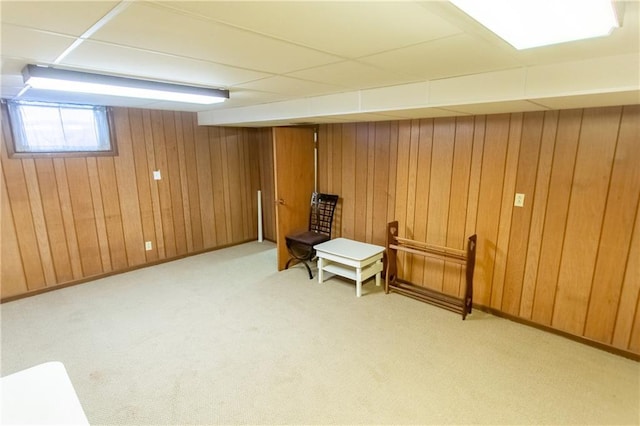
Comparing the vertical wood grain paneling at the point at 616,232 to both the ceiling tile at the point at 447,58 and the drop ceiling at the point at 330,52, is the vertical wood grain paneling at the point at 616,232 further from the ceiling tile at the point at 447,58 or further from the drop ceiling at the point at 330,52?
the ceiling tile at the point at 447,58

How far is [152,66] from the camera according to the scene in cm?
192

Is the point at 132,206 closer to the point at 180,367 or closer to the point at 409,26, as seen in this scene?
the point at 180,367

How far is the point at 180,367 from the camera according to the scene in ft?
8.06

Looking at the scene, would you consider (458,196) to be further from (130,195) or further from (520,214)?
(130,195)

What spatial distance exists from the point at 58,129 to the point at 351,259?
3.49m

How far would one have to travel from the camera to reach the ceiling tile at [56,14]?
1.07 m

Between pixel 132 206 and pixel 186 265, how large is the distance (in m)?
1.03

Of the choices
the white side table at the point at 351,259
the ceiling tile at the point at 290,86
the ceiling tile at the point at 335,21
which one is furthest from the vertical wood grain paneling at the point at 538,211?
the ceiling tile at the point at 335,21

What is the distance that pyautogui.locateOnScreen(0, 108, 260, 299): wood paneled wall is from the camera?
3.51m

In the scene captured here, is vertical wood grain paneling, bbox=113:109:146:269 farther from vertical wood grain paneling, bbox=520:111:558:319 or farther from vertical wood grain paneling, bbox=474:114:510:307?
vertical wood grain paneling, bbox=520:111:558:319

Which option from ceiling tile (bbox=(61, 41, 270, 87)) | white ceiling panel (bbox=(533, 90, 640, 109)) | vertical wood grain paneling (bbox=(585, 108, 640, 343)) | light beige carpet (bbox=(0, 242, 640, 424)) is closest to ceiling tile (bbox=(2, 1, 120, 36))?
ceiling tile (bbox=(61, 41, 270, 87))

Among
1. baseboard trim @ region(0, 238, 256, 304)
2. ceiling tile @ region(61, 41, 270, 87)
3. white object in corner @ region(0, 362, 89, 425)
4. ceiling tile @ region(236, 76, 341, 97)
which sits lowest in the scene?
baseboard trim @ region(0, 238, 256, 304)

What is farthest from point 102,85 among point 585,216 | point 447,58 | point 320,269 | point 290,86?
point 585,216

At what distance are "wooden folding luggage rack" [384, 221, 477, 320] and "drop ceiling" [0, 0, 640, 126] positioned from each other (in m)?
1.41
